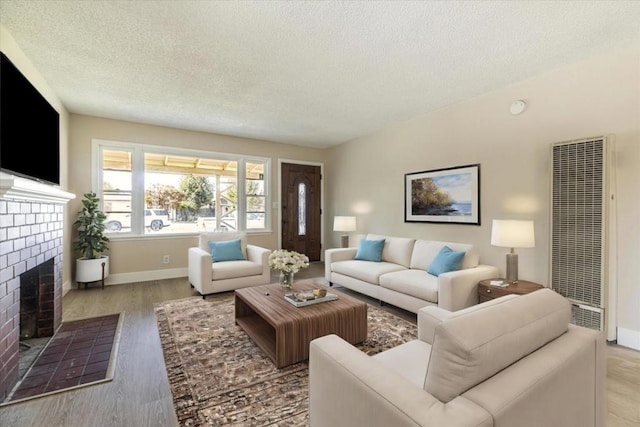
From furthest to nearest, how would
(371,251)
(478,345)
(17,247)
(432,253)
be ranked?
(371,251) → (432,253) → (17,247) → (478,345)

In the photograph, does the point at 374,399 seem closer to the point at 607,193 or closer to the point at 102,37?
the point at 607,193

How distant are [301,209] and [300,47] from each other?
13.4ft

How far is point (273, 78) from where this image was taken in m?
3.07

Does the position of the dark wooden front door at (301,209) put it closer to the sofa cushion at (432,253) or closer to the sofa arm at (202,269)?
the sofa arm at (202,269)

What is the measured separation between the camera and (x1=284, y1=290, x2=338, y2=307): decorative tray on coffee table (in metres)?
2.50

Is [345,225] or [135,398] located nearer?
[135,398]

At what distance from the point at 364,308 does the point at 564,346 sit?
4.89 feet

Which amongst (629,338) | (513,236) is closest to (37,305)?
(513,236)

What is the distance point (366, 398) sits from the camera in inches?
38.6

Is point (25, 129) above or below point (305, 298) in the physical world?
above

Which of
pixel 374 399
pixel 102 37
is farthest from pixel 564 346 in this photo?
pixel 102 37

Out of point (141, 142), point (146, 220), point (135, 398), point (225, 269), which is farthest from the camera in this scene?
point (146, 220)

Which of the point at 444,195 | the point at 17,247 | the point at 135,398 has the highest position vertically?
the point at 444,195

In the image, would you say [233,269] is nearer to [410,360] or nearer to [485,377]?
[410,360]
